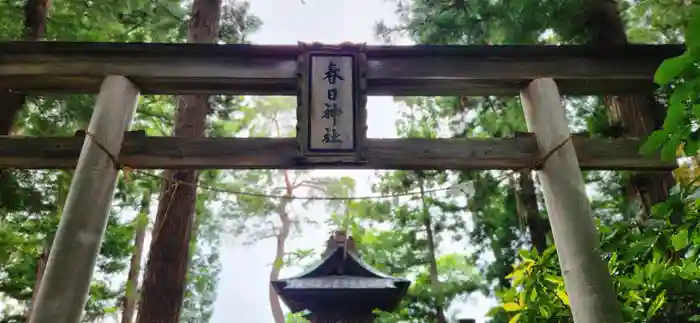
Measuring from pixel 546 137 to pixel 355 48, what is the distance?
1.60 meters

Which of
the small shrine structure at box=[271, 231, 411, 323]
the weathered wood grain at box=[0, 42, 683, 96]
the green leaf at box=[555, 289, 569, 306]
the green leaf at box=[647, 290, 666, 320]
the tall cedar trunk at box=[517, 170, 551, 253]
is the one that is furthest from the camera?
the tall cedar trunk at box=[517, 170, 551, 253]

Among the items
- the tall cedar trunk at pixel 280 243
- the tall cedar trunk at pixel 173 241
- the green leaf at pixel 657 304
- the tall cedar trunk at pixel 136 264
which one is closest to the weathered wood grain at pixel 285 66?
the tall cedar trunk at pixel 173 241

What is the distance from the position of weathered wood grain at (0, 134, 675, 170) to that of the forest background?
0.27 metres

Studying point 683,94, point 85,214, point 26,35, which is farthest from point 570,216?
point 26,35

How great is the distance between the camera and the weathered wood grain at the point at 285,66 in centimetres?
402

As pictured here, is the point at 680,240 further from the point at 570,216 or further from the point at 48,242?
the point at 48,242

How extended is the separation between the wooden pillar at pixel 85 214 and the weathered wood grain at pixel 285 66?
0.29 m

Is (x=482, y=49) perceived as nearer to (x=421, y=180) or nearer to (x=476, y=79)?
(x=476, y=79)

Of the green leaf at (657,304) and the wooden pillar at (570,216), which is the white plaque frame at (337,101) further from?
the green leaf at (657,304)

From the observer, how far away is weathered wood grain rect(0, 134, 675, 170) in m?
3.74

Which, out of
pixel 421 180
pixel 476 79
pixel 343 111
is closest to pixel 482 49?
pixel 476 79

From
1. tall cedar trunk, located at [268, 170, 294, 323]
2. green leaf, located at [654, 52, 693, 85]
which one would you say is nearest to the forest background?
green leaf, located at [654, 52, 693, 85]

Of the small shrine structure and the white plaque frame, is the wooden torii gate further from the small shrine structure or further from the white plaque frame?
the small shrine structure

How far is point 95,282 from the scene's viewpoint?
11.0 meters
